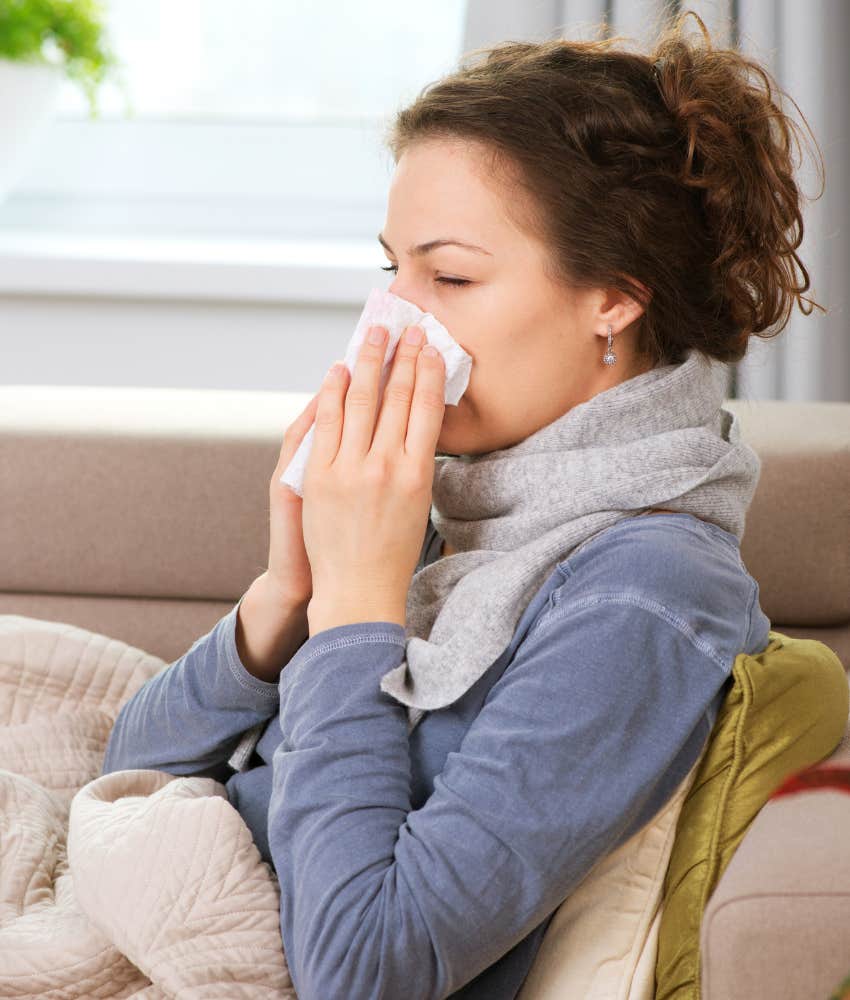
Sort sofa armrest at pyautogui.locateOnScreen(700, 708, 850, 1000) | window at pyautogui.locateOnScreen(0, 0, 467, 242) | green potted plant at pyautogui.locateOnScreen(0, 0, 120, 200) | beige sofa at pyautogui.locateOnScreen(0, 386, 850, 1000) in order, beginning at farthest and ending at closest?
window at pyautogui.locateOnScreen(0, 0, 467, 242), green potted plant at pyautogui.locateOnScreen(0, 0, 120, 200), beige sofa at pyautogui.locateOnScreen(0, 386, 850, 1000), sofa armrest at pyautogui.locateOnScreen(700, 708, 850, 1000)

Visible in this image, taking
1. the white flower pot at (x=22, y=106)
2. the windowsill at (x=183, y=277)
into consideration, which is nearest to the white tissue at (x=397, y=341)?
the windowsill at (x=183, y=277)

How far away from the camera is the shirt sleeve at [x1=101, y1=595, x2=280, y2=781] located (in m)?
1.15

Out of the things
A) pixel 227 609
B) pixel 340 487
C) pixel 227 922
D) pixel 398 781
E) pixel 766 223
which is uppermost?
pixel 766 223

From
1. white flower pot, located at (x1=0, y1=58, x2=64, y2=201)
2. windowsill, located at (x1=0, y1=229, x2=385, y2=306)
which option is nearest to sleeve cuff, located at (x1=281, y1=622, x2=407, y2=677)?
windowsill, located at (x1=0, y1=229, x2=385, y2=306)

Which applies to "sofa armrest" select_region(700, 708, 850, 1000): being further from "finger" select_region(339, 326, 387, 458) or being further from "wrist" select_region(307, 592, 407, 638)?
"finger" select_region(339, 326, 387, 458)

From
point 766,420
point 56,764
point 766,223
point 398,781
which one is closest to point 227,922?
point 398,781

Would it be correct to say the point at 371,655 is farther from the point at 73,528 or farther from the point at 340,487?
the point at 73,528

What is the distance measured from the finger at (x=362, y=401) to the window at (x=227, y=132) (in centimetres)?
183

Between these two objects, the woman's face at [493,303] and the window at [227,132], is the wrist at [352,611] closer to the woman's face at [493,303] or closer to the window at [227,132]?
the woman's face at [493,303]

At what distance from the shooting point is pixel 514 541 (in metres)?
1.01

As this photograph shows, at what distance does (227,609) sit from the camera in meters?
1.64

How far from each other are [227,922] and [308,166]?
2.20m

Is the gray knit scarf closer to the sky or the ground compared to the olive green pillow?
closer to the sky

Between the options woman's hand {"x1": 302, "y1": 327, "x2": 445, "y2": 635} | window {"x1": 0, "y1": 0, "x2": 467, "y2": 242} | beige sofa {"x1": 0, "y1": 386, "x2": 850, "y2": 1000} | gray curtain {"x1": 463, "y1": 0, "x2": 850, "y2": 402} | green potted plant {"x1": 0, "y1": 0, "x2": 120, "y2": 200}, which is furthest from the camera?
window {"x1": 0, "y1": 0, "x2": 467, "y2": 242}
